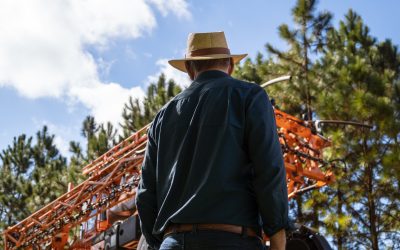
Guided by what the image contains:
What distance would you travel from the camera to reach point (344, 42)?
58.7 feet

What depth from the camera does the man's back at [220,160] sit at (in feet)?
7.04

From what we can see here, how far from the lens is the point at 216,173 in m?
2.18

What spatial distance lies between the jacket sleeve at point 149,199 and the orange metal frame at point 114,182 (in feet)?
26.8

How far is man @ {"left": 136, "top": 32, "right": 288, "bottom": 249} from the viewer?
214 cm

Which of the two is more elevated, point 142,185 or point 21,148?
point 21,148

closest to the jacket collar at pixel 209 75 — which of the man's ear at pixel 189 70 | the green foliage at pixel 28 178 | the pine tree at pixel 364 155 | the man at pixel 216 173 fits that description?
the man at pixel 216 173

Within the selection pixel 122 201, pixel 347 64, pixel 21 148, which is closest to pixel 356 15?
pixel 347 64

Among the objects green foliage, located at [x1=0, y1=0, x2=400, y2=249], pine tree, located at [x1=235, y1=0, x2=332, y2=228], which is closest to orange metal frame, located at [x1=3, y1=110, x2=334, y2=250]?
green foliage, located at [x1=0, y1=0, x2=400, y2=249]

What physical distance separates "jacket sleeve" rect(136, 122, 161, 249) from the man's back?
2cm

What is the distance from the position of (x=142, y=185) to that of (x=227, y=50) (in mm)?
651

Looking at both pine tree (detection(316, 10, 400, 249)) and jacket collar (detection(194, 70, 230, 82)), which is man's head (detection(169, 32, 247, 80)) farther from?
pine tree (detection(316, 10, 400, 249))

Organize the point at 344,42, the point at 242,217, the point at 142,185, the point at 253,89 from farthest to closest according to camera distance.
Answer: the point at 344,42 < the point at 142,185 < the point at 253,89 < the point at 242,217

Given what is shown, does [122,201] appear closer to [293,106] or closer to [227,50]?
[293,106]

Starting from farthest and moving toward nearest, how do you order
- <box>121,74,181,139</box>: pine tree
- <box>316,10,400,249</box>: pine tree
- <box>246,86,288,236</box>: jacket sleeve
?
<box>121,74,181,139</box>: pine tree → <box>316,10,400,249</box>: pine tree → <box>246,86,288,236</box>: jacket sleeve
